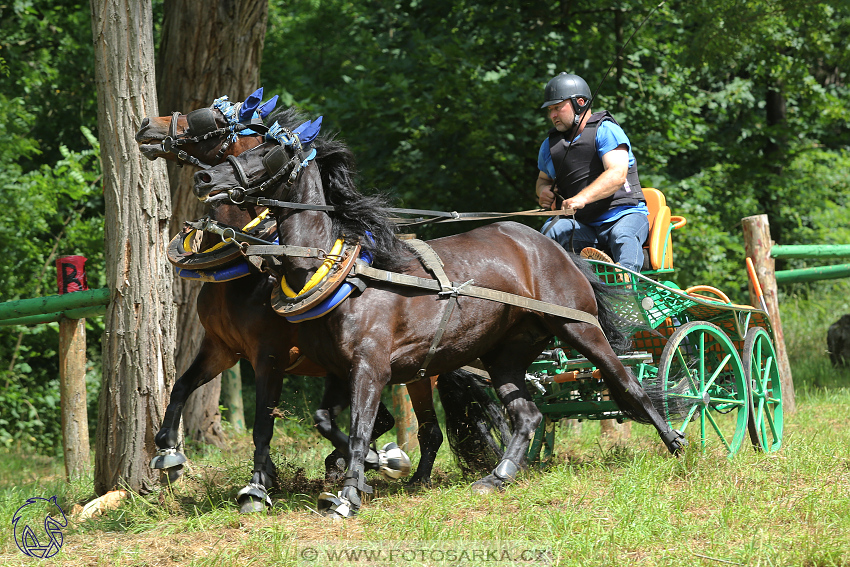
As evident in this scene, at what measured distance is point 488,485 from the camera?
4668 mm

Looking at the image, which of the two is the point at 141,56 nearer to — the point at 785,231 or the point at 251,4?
the point at 251,4

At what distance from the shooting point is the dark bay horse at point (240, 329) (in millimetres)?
4434

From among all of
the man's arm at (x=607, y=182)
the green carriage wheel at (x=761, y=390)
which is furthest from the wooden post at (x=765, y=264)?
the man's arm at (x=607, y=182)

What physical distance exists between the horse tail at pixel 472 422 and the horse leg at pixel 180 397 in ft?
5.08

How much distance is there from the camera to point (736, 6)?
29.5ft

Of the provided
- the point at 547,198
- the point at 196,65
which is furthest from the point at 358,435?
the point at 196,65

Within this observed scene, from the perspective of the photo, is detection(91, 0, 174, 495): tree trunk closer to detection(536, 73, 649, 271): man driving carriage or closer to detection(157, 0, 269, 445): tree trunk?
detection(157, 0, 269, 445): tree trunk

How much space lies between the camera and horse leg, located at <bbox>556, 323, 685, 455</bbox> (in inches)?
199

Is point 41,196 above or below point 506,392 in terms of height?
above

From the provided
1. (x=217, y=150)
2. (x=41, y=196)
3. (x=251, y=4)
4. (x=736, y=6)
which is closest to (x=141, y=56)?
(x=217, y=150)

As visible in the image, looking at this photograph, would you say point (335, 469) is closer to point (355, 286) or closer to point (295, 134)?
point (355, 286)

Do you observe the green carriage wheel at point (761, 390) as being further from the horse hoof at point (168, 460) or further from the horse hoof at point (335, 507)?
the horse hoof at point (168, 460)

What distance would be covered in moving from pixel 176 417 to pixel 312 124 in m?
1.80

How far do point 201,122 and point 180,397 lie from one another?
1539 millimetres
